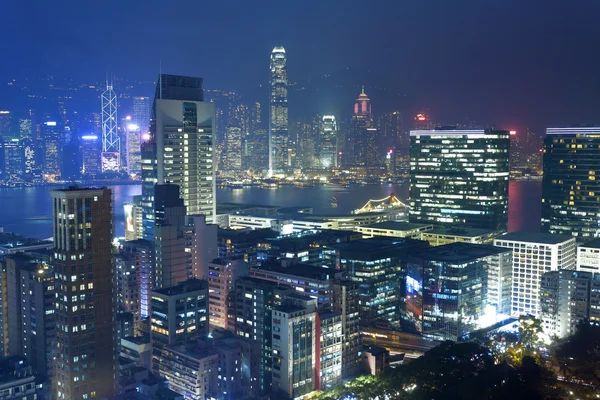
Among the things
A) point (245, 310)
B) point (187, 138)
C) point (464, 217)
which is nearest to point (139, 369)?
point (245, 310)

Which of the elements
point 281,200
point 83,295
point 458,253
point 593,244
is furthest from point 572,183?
point 281,200

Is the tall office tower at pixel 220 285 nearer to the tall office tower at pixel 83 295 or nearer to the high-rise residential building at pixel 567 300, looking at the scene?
the tall office tower at pixel 83 295

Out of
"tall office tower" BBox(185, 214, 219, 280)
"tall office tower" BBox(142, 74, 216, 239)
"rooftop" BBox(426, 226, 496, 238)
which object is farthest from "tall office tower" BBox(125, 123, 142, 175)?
"tall office tower" BBox(185, 214, 219, 280)

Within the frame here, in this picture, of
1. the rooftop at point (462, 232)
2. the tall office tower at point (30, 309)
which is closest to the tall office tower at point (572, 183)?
the rooftop at point (462, 232)

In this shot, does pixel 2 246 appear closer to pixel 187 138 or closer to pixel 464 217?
pixel 187 138

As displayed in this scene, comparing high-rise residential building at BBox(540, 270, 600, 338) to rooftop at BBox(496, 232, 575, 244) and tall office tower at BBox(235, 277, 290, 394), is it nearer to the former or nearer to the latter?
rooftop at BBox(496, 232, 575, 244)
